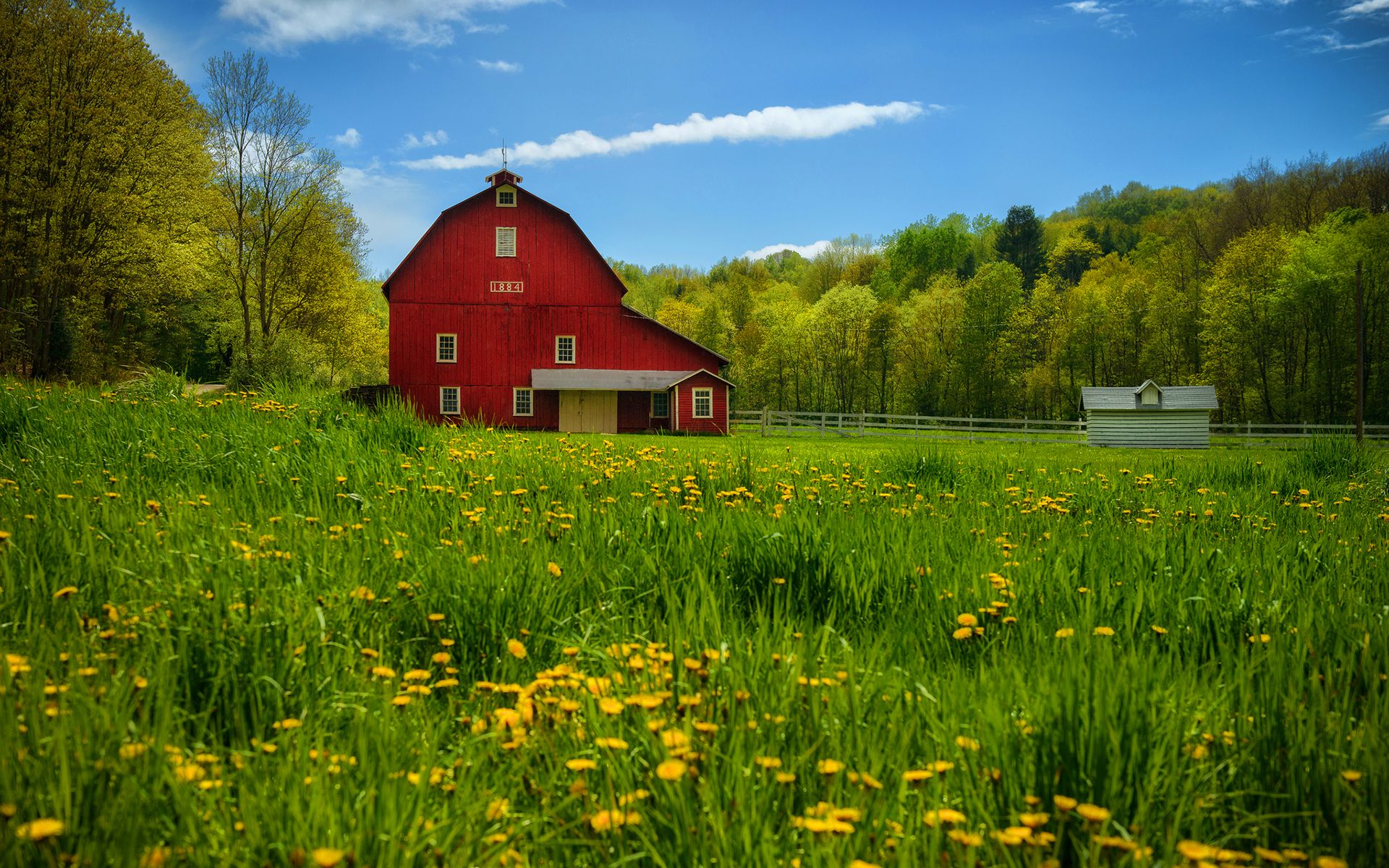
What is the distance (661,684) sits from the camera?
244cm

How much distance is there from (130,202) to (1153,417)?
4306cm

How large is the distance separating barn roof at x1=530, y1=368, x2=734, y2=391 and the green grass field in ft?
99.5

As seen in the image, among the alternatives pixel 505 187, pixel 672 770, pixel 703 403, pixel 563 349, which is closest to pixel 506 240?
pixel 505 187

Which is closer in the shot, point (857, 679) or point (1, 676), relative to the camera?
point (1, 676)

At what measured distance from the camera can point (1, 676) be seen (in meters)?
2.11

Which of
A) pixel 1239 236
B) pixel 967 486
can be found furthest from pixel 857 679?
pixel 1239 236

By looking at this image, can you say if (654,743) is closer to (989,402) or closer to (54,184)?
(54,184)

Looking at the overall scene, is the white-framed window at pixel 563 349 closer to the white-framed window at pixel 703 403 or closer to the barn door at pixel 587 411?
the barn door at pixel 587 411

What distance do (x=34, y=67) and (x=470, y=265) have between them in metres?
15.8

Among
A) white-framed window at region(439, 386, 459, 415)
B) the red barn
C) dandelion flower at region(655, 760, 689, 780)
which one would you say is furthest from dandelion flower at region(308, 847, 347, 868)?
white-framed window at region(439, 386, 459, 415)

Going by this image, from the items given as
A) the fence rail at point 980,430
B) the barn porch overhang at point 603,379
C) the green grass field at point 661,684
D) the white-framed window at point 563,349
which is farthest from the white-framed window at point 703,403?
the green grass field at point 661,684

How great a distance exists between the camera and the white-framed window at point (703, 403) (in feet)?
121

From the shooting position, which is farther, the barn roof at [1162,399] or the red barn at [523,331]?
the red barn at [523,331]

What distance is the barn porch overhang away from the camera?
35.8 metres
